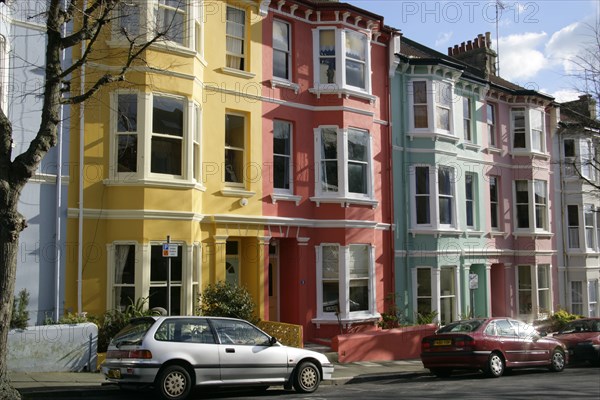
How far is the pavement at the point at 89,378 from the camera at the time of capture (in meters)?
12.3

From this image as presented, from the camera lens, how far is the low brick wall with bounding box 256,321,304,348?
55.9 ft

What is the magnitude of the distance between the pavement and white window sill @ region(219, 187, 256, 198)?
203 inches

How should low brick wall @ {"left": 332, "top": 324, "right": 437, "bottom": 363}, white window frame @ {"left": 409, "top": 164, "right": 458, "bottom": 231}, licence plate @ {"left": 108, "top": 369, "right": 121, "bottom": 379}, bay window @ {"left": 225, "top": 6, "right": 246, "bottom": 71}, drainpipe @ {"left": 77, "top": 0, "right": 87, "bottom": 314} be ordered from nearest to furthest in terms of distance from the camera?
licence plate @ {"left": 108, "top": 369, "right": 121, "bottom": 379} → drainpipe @ {"left": 77, "top": 0, "right": 87, "bottom": 314} → low brick wall @ {"left": 332, "top": 324, "right": 437, "bottom": 363} → bay window @ {"left": 225, "top": 6, "right": 246, "bottom": 71} → white window frame @ {"left": 409, "top": 164, "right": 458, "bottom": 231}

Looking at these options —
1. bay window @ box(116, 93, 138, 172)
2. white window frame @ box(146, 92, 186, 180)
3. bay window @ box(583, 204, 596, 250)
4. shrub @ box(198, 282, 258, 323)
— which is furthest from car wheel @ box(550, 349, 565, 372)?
bay window @ box(583, 204, 596, 250)

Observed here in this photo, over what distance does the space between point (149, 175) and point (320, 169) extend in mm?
6059

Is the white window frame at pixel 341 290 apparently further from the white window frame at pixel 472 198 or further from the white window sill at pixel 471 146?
the white window sill at pixel 471 146

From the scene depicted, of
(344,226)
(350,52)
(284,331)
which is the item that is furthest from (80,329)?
(350,52)

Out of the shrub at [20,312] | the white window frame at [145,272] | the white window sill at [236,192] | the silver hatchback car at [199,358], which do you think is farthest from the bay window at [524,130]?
the shrub at [20,312]

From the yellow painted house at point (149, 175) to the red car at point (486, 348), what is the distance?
19.5ft

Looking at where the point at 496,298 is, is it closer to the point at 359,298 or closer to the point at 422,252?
the point at 422,252

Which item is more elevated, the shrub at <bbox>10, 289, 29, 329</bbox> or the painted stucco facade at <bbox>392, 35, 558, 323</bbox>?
the painted stucco facade at <bbox>392, 35, 558, 323</bbox>

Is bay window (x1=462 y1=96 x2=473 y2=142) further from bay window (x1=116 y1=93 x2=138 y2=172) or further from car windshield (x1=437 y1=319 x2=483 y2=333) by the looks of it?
bay window (x1=116 y1=93 x2=138 y2=172)

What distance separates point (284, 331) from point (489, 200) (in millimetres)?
12497

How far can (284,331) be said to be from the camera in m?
17.3
